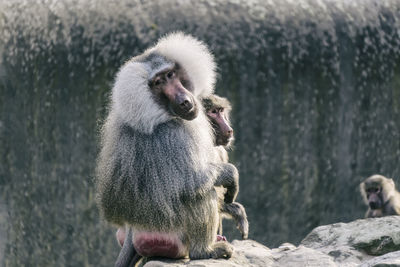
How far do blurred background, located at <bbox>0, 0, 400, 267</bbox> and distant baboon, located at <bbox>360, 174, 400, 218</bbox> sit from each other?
712 mm

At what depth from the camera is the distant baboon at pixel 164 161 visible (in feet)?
15.4

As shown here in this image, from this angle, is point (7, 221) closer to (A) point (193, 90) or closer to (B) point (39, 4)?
(B) point (39, 4)

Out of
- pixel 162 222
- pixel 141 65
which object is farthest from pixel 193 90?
pixel 162 222

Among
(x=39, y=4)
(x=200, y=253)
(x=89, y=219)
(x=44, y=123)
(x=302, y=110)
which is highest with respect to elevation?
(x=39, y=4)

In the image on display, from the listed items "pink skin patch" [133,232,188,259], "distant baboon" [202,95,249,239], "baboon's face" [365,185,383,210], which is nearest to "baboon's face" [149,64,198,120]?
"distant baboon" [202,95,249,239]

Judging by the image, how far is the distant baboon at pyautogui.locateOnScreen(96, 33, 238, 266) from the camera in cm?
468

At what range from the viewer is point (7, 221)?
8625 millimetres

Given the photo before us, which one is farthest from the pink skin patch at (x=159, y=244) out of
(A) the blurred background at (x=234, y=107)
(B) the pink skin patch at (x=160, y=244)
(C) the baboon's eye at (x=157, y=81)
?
(A) the blurred background at (x=234, y=107)

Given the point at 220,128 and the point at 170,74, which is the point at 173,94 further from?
the point at 220,128

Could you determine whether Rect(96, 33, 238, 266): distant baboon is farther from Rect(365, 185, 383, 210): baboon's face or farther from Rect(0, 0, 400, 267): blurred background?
Rect(0, 0, 400, 267): blurred background

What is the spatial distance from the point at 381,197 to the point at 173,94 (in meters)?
3.62

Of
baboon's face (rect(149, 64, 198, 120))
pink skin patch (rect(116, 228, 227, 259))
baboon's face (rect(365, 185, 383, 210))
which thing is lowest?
pink skin patch (rect(116, 228, 227, 259))

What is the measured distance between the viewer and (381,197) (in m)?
7.75

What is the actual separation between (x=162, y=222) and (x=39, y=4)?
4.52 meters
